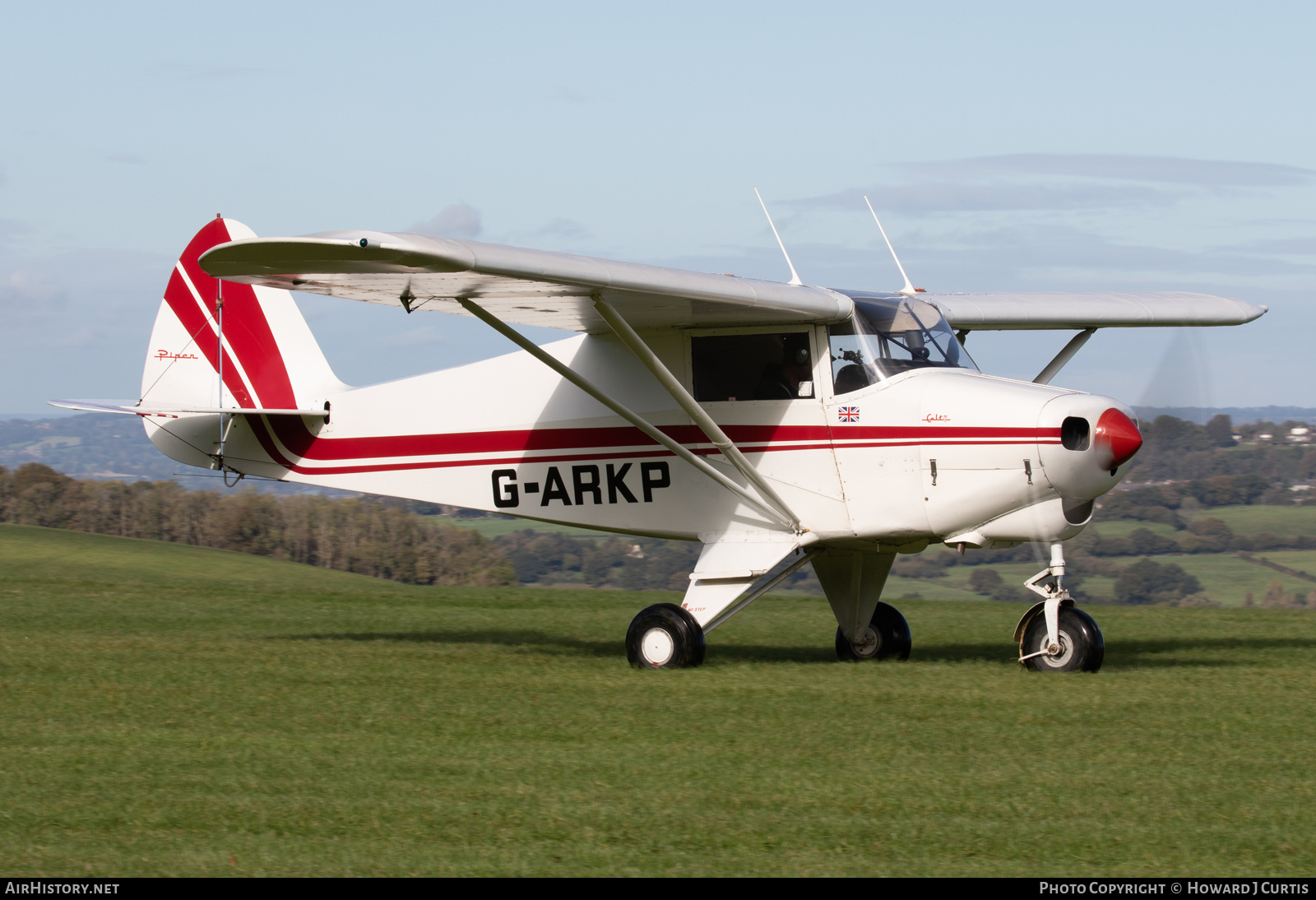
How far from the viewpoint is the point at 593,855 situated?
5.00 m

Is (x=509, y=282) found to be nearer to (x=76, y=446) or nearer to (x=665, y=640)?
(x=665, y=640)

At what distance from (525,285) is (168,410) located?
5375 millimetres

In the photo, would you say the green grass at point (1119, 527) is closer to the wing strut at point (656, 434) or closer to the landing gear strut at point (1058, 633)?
the landing gear strut at point (1058, 633)

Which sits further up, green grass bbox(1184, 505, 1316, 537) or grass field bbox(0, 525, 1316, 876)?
green grass bbox(1184, 505, 1316, 537)

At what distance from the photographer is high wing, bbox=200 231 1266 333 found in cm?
814

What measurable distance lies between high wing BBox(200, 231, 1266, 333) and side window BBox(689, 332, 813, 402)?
0.18m

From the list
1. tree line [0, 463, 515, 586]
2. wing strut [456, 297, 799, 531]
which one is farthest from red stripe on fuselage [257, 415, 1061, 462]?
tree line [0, 463, 515, 586]

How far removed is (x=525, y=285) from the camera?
30.3 ft

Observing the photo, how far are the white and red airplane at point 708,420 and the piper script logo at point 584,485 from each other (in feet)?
0.06

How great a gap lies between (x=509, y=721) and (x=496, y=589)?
34.4ft

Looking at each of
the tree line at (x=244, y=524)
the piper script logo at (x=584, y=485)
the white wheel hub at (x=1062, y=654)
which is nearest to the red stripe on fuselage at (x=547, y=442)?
the piper script logo at (x=584, y=485)

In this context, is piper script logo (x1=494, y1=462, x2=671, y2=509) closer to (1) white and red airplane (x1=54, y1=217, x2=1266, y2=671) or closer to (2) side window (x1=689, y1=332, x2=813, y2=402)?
(1) white and red airplane (x1=54, y1=217, x2=1266, y2=671)

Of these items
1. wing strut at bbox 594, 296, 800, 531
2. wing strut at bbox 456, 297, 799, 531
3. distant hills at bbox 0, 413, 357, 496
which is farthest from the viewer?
distant hills at bbox 0, 413, 357, 496

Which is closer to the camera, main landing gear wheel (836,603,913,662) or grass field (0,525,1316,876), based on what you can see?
grass field (0,525,1316,876)
